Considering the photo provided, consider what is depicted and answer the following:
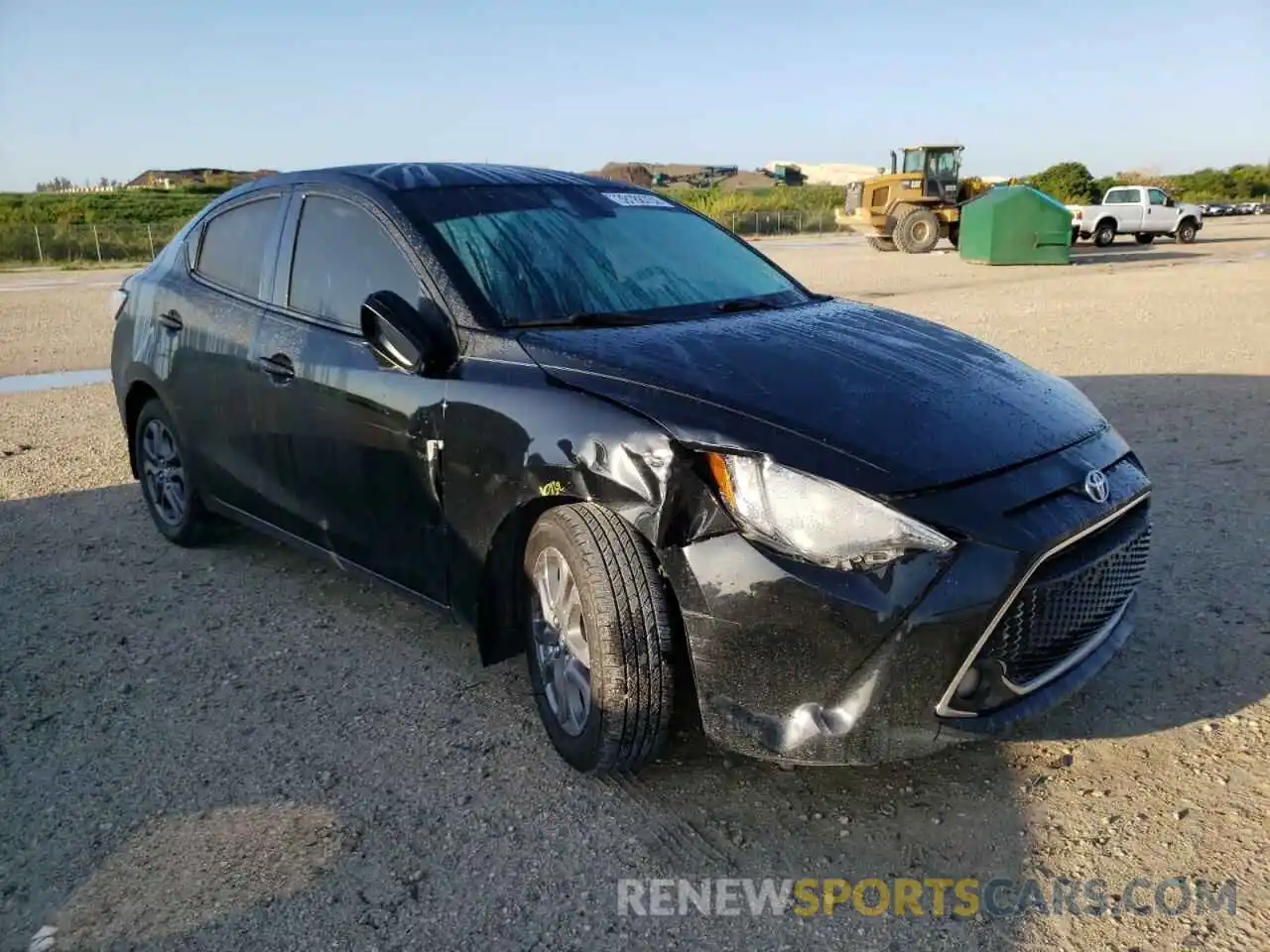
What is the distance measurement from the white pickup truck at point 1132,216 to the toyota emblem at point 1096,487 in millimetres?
30047

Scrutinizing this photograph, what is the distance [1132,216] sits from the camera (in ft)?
100

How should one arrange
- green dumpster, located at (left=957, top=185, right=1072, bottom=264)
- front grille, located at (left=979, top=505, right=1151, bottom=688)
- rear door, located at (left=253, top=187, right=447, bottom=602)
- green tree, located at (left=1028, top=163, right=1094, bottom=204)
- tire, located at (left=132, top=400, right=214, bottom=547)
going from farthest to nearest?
green tree, located at (left=1028, top=163, right=1094, bottom=204) < green dumpster, located at (left=957, top=185, right=1072, bottom=264) < tire, located at (left=132, top=400, right=214, bottom=547) < rear door, located at (left=253, top=187, right=447, bottom=602) < front grille, located at (left=979, top=505, right=1151, bottom=688)

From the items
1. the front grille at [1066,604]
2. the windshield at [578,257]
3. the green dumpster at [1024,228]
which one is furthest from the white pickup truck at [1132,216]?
the front grille at [1066,604]

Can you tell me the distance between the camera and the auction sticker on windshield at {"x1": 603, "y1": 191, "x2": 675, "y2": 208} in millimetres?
4207

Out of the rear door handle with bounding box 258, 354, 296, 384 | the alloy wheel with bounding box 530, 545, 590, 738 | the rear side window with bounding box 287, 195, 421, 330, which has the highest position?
the rear side window with bounding box 287, 195, 421, 330

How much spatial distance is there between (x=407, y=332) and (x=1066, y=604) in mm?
2012

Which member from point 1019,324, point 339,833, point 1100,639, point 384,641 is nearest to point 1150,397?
point 1019,324

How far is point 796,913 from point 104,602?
10.9 ft

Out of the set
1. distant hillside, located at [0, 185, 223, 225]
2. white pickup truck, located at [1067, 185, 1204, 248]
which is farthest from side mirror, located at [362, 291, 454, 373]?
distant hillside, located at [0, 185, 223, 225]

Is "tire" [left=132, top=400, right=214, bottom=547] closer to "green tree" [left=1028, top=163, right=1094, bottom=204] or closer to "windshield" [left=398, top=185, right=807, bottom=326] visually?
"windshield" [left=398, top=185, right=807, bottom=326]

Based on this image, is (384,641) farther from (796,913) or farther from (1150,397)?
(1150,397)

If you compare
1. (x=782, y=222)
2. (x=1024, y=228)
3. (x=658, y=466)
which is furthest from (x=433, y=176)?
(x=782, y=222)

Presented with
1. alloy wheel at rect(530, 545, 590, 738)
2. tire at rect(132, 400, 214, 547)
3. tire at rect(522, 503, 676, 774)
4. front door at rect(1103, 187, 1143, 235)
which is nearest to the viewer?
tire at rect(522, 503, 676, 774)

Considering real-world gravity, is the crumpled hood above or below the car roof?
below
